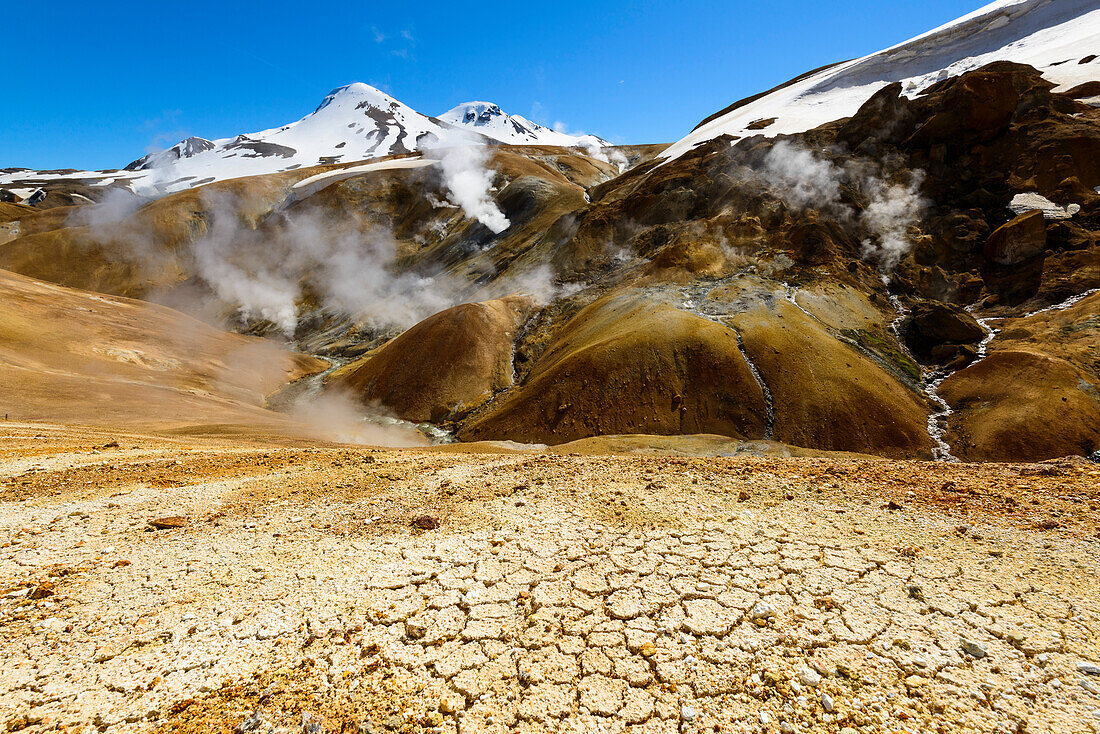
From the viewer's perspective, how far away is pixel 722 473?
820cm

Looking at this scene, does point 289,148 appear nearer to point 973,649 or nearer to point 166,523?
point 166,523

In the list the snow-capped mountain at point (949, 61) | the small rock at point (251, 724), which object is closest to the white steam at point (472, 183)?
the snow-capped mountain at point (949, 61)

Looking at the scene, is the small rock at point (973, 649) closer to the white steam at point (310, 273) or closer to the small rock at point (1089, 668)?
the small rock at point (1089, 668)

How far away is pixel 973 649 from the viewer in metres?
3.95

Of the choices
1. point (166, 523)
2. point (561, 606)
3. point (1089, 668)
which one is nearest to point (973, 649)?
point (1089, 668)

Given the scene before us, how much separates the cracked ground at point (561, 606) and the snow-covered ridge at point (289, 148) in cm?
13401

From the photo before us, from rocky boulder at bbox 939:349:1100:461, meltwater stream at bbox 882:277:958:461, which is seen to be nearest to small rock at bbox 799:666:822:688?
meltwater stream at bbox 882:277:958:461

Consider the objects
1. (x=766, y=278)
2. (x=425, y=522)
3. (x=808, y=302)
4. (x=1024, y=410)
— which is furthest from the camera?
(x=766, y=278)

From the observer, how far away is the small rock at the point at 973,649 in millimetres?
3891

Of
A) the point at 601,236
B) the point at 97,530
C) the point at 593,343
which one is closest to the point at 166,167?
the point at 601,236

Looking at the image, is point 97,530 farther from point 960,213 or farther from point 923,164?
point 923,164

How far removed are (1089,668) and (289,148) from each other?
675 ft

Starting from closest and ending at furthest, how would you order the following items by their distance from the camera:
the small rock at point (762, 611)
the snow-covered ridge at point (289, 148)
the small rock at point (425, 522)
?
the small rock at point (762, 611) < the small rock at point (425, 522) < the snow-covered ridge at point (289, 148)

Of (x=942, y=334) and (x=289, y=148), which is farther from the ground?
(x=289, y=148)
